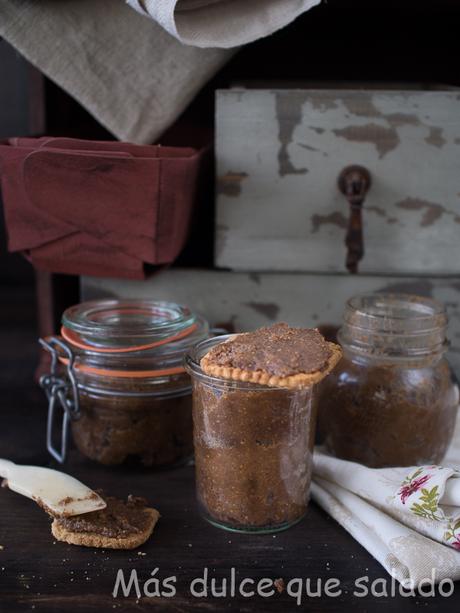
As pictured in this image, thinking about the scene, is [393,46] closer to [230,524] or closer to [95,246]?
[95,246]

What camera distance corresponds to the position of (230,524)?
70cm

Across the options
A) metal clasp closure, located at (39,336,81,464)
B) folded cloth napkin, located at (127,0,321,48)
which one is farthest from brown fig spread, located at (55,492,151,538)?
folded cloth napkin, located at (127,0,321,48)

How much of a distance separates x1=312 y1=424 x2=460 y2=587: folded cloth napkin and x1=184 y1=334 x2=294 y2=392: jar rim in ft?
0.48

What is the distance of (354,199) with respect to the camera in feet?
2.92

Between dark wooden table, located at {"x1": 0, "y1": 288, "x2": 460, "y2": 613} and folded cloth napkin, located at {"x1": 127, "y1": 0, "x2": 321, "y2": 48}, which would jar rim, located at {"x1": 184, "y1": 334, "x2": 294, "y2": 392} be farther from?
folded cloth napkin, located at {"x1": 127, "y1": 0, "x2": 321, "y2": 48}

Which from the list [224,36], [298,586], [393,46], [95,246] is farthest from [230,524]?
[393,46]

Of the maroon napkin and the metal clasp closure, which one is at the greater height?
the maroon napkin

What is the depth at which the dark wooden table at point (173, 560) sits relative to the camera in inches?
23.3

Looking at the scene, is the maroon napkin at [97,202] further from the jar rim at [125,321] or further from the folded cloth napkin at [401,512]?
the folded cloth napkin at [401,512]

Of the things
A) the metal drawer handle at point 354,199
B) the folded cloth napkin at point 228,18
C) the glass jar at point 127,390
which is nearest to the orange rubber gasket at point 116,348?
the glass jar at point 127,390

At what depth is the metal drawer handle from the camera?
0.89 meters

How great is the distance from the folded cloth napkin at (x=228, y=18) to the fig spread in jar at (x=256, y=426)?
0.35m

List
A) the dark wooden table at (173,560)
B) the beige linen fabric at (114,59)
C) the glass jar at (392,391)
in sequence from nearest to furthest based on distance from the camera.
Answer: the dark wooden table at (173,560) < the glass jar at (392,391) < the beige linen fabric at (114,59)

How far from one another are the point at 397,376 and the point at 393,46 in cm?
65
